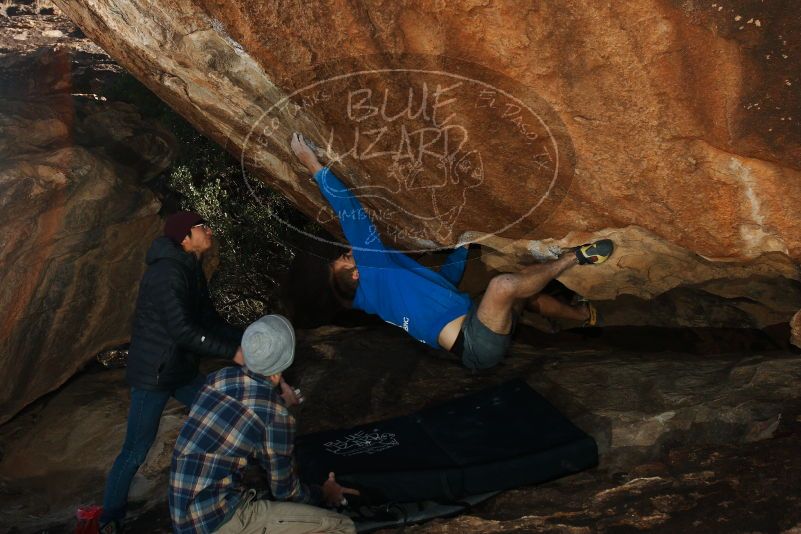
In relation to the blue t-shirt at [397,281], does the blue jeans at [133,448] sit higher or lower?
lower

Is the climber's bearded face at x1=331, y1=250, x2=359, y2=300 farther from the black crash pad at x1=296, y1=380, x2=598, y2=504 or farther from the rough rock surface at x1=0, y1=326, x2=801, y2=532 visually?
the black crash pad at x1=296, y1=380, x2=598, y2=504

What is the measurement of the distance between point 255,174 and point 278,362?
11.1ft

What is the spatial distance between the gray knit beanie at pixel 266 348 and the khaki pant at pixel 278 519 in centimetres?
62

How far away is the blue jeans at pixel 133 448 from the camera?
412 cm

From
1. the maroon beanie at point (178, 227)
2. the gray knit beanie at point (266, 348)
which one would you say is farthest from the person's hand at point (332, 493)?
the maroon beanie at point (178, 227)

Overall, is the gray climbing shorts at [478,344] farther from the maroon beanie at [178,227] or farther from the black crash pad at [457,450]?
the maroon beanie at [178,227]

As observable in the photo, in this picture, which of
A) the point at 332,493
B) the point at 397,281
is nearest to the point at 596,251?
the point at 397,281

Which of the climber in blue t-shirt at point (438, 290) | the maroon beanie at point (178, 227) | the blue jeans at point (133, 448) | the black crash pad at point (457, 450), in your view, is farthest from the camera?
the climber in blue t-shirt at point (438, 290)

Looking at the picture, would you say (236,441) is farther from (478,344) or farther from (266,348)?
(478,344)

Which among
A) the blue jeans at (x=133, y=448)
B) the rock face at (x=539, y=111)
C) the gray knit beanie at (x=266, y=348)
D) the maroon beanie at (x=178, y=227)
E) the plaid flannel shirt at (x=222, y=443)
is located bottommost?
the blue jeans at (x=133, y=448)

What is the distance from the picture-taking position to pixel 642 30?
336 centimetres

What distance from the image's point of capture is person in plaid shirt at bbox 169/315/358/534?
3.14m

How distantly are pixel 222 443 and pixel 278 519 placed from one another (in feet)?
1.47

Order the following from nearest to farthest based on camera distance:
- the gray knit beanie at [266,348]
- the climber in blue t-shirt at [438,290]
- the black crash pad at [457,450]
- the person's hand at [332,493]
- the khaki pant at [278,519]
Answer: the gray knit beanie at [266,348] < the khaki pant at [278,519] < the person's hand at [332,493] < the black crash pad at [457,450] < the climber in blue t-shirt at [438,290]
